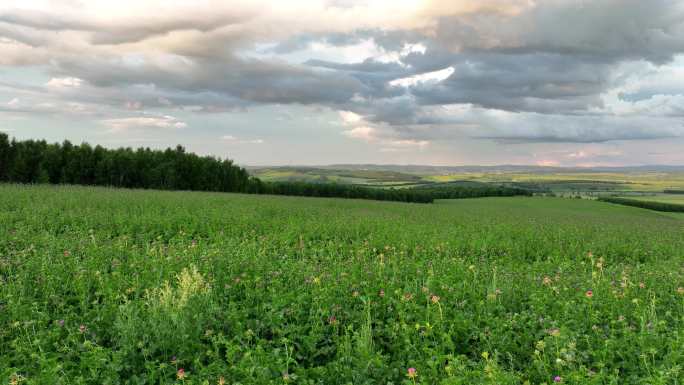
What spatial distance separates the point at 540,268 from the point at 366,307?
5.90 m

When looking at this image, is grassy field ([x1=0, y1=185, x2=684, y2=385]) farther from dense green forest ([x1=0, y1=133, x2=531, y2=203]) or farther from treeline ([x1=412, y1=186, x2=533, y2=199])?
treeline ([x1=412, y1=186, x2=533, y2=199])

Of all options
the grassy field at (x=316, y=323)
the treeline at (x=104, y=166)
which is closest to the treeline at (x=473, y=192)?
the treeline at (x=104, y=166)

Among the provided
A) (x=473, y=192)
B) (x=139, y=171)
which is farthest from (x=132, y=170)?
(x=473, y=192)

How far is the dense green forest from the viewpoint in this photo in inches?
2148

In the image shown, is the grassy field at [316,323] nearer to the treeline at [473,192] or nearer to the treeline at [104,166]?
the treeline at [104,166]

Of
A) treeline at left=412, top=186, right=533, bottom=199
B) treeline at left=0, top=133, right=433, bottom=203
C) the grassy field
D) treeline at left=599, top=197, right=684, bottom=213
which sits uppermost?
treeline at left=0, top=133, right=433, bottom=203

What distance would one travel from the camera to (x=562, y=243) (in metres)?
15.4

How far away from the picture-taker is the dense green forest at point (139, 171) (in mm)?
54562

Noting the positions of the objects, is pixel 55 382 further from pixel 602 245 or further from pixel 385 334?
pixel 602 245

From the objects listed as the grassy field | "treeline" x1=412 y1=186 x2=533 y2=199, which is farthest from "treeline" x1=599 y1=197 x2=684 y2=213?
the grassy field

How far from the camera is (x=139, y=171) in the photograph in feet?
204

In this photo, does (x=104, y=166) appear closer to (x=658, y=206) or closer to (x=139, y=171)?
(x=139, y=171)

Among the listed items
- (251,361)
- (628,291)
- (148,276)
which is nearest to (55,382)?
(251,361)

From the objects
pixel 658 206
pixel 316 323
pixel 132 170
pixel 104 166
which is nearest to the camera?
pixel 316 323
